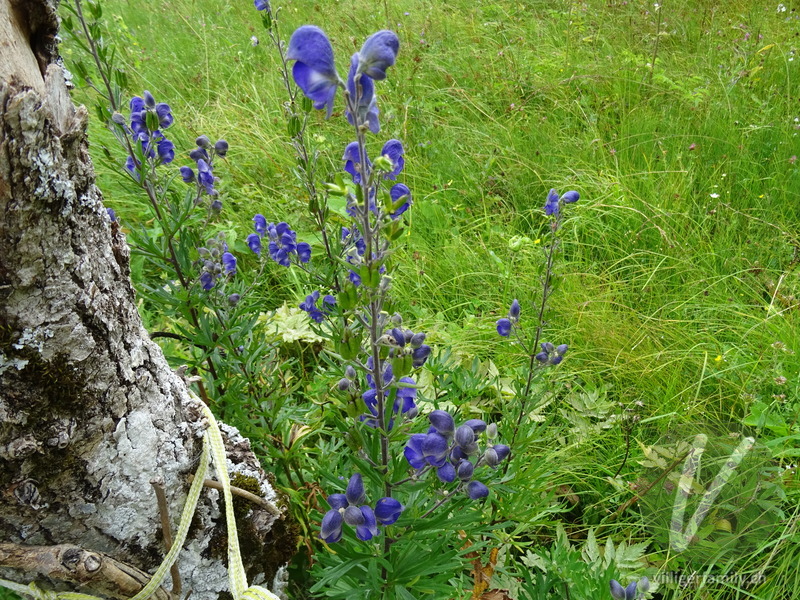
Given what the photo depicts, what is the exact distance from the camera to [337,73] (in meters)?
1.01

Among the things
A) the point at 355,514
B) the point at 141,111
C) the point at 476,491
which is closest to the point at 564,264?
the point at 476,491

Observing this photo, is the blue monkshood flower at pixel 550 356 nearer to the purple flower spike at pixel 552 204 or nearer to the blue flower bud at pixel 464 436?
the purple flower spike at pixel 552 204

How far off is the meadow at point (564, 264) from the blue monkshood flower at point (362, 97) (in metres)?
0.75

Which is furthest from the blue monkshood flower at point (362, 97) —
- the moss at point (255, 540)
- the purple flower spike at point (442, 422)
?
the moss at point (255, 540)

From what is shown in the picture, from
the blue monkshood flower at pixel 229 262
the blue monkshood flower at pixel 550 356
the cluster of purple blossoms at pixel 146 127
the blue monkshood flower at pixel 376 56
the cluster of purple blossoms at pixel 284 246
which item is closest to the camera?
the blue monkshood flower at pixel 376 56

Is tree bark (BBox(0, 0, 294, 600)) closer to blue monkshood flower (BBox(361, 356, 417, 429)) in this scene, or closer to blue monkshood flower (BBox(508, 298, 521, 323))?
blue monkshood flower (BBox(361, 356, 417, 429))

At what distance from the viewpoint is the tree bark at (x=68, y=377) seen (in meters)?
1.00

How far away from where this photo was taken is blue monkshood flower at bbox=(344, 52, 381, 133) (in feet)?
3.12

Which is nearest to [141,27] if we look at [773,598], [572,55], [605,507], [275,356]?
[572,55]

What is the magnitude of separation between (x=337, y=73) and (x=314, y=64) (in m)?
0.05

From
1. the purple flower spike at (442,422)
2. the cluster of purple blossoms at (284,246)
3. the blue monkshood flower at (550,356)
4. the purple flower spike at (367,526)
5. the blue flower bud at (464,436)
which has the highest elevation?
the cluster of purple blossoms at (284,246)

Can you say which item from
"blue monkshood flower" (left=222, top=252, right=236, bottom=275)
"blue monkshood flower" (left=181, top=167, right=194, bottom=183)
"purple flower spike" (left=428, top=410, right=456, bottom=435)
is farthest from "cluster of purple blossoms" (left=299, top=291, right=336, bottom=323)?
"purple flower spike" (left=428, top=410, right=456, bottom=435)

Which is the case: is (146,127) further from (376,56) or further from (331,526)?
(331,526)

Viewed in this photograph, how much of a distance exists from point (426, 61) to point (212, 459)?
4738mm
